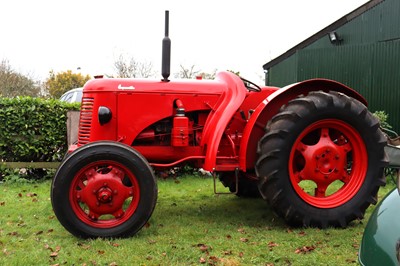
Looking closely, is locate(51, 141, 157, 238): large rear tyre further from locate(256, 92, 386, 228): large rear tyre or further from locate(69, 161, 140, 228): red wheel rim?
locate(256, 92, 386, 228): large rear tyre

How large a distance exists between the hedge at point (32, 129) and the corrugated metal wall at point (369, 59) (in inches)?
301

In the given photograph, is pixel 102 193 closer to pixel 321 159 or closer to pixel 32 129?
pixel 321 159

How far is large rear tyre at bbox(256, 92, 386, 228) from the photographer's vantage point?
4.54 m

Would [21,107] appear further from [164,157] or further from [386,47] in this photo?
[386,47]

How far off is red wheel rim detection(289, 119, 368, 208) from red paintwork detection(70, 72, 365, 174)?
0.52m

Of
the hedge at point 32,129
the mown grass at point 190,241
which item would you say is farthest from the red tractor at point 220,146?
the hedge at point 32,129

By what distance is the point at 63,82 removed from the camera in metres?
36.0

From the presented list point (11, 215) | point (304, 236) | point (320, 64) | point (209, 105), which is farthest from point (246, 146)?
point (320, 64)

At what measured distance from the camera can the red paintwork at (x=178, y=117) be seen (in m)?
5.00

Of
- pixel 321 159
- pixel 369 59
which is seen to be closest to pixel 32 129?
pixel 321 159

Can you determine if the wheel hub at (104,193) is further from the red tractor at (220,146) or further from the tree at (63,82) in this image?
the tree at (63,82)

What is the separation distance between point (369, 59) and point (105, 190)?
9.21 metres

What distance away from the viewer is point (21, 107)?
7.91 meters

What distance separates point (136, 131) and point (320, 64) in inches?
357
